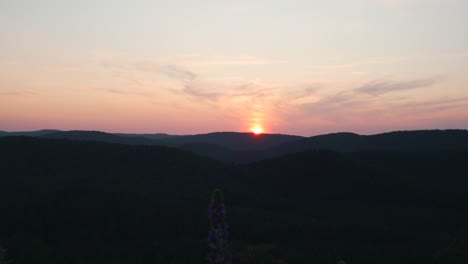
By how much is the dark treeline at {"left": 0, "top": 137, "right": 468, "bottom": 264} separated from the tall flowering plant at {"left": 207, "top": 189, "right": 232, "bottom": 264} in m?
15.5

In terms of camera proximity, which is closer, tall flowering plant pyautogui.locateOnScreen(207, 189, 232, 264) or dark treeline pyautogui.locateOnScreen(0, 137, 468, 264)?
tall flowering plant pyautogui.locateOnScreen(207, 189, 232, 264)

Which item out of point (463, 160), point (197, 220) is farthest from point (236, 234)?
point (463, 160)

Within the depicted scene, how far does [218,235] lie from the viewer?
637 cm

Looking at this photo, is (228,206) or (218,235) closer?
(218,235)

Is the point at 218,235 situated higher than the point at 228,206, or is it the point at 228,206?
the point at 218,235

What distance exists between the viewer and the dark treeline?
94.4ft

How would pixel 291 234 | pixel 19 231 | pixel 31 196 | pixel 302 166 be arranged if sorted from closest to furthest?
pixel 19 231, pixel 291 234, pixel 31 196, pixel 302 166

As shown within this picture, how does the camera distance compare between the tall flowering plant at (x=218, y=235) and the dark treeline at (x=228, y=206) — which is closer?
the tall flowering plant at (x=218, y=235)

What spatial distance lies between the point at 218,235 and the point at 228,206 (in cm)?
3982

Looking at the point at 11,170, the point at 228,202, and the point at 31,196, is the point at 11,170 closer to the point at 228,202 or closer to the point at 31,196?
the point at 31,196

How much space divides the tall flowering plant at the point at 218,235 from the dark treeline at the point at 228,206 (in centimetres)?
1552

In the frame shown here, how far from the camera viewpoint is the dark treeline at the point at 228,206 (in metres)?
28.8

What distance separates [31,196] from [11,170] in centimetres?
2346

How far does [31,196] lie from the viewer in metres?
44.5
